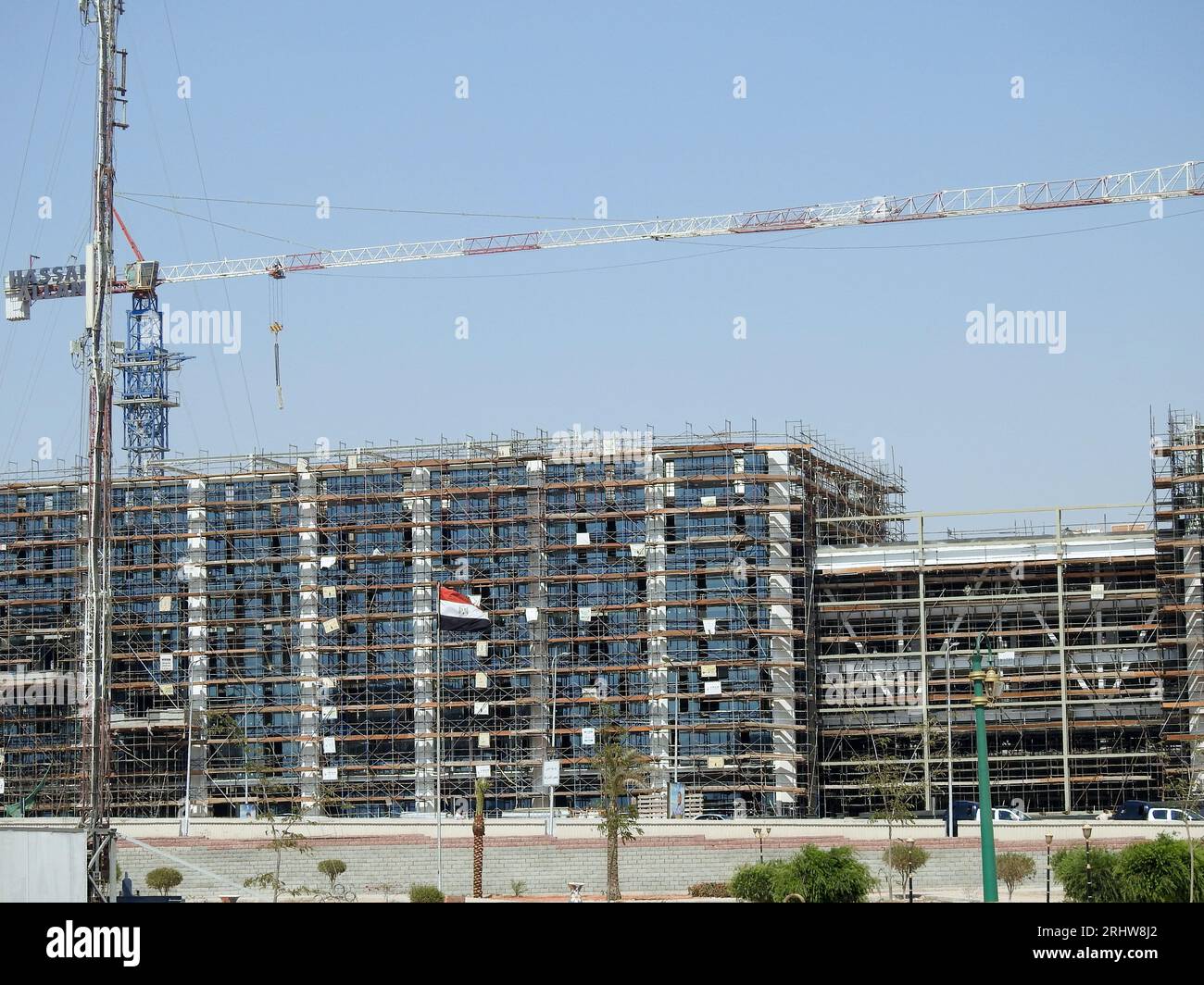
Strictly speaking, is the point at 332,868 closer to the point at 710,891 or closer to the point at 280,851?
the point at 280,851

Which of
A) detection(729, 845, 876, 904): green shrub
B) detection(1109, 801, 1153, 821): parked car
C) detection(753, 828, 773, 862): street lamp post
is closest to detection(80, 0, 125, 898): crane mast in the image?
detection(729, 845, 876, 904): green shrub

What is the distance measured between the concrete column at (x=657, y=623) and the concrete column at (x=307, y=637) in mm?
18849

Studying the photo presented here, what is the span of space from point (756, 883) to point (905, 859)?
7.19m

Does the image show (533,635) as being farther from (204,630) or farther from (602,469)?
(204,630)

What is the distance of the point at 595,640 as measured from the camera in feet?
308

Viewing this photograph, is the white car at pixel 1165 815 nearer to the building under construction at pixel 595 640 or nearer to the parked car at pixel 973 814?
the parked car at pixel 973 814

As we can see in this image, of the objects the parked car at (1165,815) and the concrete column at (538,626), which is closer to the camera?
the parked car at (1165,815)

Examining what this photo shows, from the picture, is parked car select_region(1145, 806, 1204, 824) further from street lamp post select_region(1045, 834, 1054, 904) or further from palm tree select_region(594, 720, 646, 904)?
palm tree select_region(594, 720, 646, 904)

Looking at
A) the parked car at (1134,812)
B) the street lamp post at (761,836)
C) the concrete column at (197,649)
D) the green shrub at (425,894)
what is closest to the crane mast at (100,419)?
the green shrub at (425,894)

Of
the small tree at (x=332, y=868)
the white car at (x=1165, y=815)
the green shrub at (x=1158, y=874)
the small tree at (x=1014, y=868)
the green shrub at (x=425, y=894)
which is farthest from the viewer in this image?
the white car at (x=1165, y=815)

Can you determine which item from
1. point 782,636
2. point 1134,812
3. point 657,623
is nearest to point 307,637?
point 657,623

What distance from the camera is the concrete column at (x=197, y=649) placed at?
322ft

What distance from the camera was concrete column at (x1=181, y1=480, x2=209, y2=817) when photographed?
98.2 m
